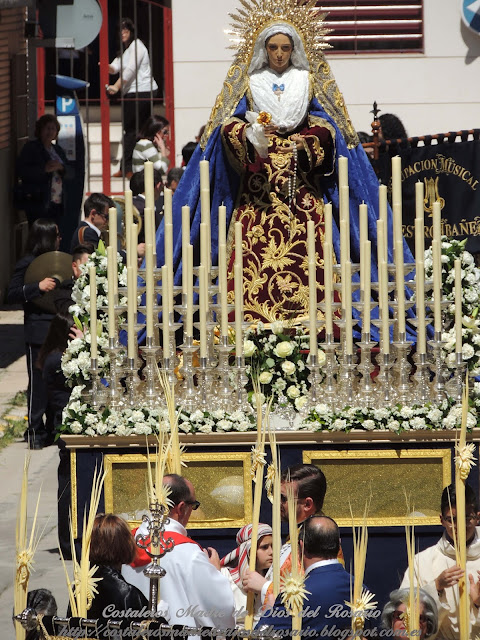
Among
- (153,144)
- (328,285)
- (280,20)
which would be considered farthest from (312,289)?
(153,144)

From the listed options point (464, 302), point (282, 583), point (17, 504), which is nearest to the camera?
point (282, 583)

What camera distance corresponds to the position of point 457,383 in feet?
19.2

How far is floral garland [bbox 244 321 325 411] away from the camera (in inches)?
236

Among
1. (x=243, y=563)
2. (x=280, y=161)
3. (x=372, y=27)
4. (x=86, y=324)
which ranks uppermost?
(x=372, y=27)

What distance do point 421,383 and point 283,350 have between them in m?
0.64

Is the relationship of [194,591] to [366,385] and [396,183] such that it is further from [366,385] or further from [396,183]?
[396,183]

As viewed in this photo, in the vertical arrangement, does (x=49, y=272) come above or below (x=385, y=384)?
above

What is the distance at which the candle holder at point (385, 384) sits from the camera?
5.73 metres

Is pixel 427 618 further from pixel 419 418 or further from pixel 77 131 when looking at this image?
pixel 77 131

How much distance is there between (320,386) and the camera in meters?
5.92

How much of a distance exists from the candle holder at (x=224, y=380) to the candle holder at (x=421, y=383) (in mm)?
789

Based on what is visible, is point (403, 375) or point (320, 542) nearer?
point (320, 542)

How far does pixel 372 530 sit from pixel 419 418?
1.78ft

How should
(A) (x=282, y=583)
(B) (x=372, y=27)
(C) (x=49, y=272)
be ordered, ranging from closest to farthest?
(A) (x=282, y=583) → (C) (x=49, y=272) → (B) (x=372, y=27)
